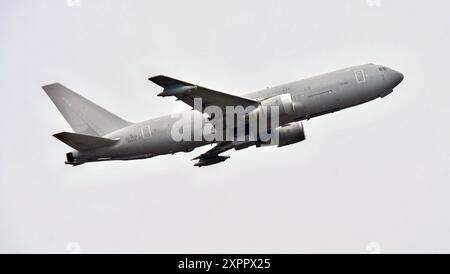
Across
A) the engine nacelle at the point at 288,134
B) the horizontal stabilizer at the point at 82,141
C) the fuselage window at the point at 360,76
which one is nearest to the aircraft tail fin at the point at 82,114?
the horizontal stabilizer at the point at 82,141

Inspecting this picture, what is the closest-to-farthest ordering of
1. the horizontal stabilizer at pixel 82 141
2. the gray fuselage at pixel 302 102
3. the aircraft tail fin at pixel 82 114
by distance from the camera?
the horizontal stabilizer at pixel 82 141
the gray fuselage at pixel 302 102
the aircraft tail fin at pixel 82 114

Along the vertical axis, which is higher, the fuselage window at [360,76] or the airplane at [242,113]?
the fuselage window at [360,76]

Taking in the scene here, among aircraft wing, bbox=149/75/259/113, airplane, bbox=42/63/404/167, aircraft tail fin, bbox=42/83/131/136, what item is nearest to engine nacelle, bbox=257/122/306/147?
airplane, bbox=42/63/404/167

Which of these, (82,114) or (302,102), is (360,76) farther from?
(82,114)

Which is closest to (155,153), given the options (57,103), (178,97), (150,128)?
(150,128)

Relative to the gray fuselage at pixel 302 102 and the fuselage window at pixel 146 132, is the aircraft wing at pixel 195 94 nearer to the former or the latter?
the gray fuselage at pixel 302 102

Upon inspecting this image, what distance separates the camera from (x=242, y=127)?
55.4 metres

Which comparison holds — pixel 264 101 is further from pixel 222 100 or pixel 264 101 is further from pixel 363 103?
pixel 363 103

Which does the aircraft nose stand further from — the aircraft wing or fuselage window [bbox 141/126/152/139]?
fuselage window [bbox 141/126/152/139]

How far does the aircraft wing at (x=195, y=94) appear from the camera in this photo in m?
50.4

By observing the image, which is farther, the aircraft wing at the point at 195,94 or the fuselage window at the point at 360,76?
the fuselage window at the point at 360,76

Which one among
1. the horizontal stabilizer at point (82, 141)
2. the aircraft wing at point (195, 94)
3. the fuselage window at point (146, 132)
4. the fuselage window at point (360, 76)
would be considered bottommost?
the horizontal stabilizer at point (82, 141)

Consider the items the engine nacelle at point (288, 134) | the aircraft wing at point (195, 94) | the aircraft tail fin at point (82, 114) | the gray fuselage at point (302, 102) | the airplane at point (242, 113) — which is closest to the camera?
the aircraft wing at point (195, 94)

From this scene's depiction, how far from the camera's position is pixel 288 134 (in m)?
57.8
